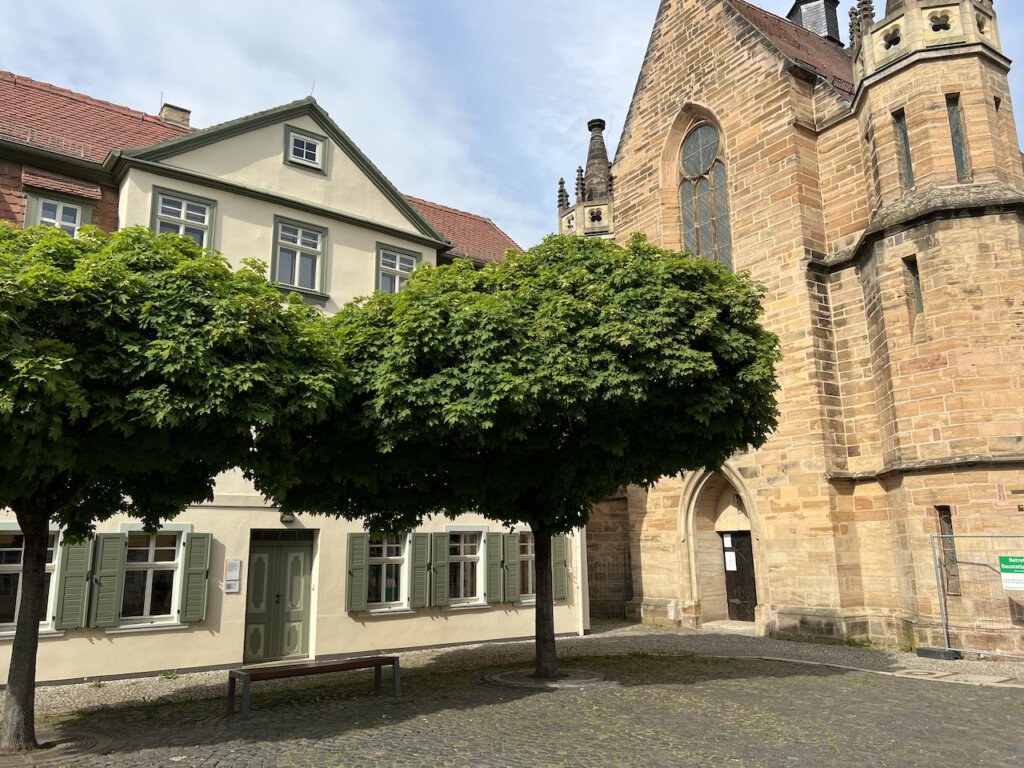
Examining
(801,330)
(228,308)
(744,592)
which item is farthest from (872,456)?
(228,308)

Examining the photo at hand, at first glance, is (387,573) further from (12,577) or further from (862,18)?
(862,18)

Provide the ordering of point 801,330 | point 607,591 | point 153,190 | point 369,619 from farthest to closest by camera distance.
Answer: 1. point 607,591
2. point 801,330
3. point 369,619
4. point 153,190

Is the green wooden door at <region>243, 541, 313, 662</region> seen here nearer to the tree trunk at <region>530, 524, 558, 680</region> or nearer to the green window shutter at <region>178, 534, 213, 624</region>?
the green window shutter at <region>178, 534, 213, 624</region>

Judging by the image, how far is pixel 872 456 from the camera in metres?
15.9

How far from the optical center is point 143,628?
12.1 meters

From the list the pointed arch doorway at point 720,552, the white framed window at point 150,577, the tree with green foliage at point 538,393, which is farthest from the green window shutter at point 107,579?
the pointed arch doorway at point 720,552

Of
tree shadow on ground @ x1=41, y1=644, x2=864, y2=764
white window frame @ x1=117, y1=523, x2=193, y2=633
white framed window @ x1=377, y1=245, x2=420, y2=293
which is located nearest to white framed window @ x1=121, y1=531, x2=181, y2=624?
white window frame @ x1=117, y1=523, x2=193, y2=633

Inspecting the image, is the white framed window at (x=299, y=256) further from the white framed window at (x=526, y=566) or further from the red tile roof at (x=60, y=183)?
the white framed window at (x=526, y=566)

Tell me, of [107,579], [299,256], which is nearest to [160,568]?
[107,579]

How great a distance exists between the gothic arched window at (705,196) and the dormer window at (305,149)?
9.35m

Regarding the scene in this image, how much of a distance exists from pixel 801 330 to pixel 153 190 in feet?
42.1

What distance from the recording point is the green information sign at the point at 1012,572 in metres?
12.3

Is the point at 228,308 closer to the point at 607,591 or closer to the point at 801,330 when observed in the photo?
the point at 801,330

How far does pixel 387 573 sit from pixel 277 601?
2.10 meters
